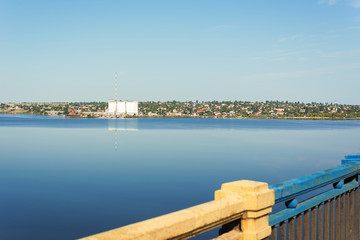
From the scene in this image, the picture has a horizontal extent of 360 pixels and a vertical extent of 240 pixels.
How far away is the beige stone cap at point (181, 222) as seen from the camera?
6.97 feet

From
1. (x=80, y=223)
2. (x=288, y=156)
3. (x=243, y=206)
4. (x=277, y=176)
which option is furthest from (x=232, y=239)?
(x=288, y=156)

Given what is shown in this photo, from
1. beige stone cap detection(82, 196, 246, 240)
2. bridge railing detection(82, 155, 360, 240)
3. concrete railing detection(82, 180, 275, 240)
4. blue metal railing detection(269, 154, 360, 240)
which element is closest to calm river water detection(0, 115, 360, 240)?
blue metal railing detection(269, 154, 360, 240)

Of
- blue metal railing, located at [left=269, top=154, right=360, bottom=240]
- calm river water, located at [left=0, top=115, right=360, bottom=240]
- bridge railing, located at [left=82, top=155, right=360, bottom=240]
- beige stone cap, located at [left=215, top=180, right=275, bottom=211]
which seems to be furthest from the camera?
calm river water, located at [left=0, top=115, right=360, bottom=240]

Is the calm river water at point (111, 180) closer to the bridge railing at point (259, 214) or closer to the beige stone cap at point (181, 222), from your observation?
the bridge railing at point (259, 214)

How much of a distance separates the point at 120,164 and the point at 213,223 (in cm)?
4373

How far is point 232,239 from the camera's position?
116 inches

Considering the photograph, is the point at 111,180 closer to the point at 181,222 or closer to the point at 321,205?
the point at 321,205

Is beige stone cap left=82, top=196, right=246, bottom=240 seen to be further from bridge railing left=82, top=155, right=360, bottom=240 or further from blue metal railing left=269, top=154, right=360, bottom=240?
blue metal railing left=269, top=154, right=360, bottom=240

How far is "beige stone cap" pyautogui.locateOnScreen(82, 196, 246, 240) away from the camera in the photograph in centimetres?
212

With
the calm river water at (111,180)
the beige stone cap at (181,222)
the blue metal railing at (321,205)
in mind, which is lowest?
the calm river water at (111,180)

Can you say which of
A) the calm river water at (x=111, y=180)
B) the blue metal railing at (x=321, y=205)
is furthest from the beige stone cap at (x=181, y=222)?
the calm river water at (x=111, y=180)

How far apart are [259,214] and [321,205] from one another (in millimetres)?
1346

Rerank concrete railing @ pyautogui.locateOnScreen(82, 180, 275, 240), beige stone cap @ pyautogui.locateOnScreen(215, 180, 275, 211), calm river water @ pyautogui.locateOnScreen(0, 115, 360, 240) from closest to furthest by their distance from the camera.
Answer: concrete railing @ pyautogui.locateOnScreen(82, 180, 275, 240)
beige stone cap @ pyautogui.locateOnScreen(215, 180, 275, 211)
calm river water @ pyautogui.locateOnScreen(0, 115, 360, 240)

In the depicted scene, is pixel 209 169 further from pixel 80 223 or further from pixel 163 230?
pixel 163 230
